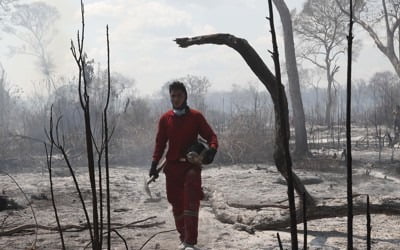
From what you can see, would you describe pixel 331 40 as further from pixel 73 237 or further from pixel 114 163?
pixel 73 237

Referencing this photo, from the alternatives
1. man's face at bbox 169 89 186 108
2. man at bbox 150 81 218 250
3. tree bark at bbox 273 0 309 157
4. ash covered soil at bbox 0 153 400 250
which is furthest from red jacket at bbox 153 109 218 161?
tree bark at bbox 273 0 309 157

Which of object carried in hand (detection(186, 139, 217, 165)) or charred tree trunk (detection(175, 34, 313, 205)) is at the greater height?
charred tree trunk (detection(175, 34, 313, 205))

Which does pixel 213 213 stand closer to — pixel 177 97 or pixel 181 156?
pixel 181 156

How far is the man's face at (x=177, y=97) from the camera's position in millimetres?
3759

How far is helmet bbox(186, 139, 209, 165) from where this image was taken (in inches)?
141

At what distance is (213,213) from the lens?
5383mm

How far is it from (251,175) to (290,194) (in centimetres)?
880

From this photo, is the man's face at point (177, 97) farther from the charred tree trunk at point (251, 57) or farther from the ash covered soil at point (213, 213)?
the ash covered soil at point (213, 213)

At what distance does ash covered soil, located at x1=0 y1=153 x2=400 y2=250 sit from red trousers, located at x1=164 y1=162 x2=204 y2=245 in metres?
0.32

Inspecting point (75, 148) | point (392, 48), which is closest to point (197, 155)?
point (75, 148)

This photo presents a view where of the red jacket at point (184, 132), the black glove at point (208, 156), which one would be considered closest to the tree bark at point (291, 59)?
the red jacket at point (184, 132)

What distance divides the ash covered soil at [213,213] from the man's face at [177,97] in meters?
1.34

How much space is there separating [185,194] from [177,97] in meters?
Answer: 0.90

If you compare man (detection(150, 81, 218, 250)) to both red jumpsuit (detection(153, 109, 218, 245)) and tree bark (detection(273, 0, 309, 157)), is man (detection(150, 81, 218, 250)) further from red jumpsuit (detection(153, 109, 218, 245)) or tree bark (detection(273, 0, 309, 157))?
tree bark (detection(273, 0, 309, 157))
